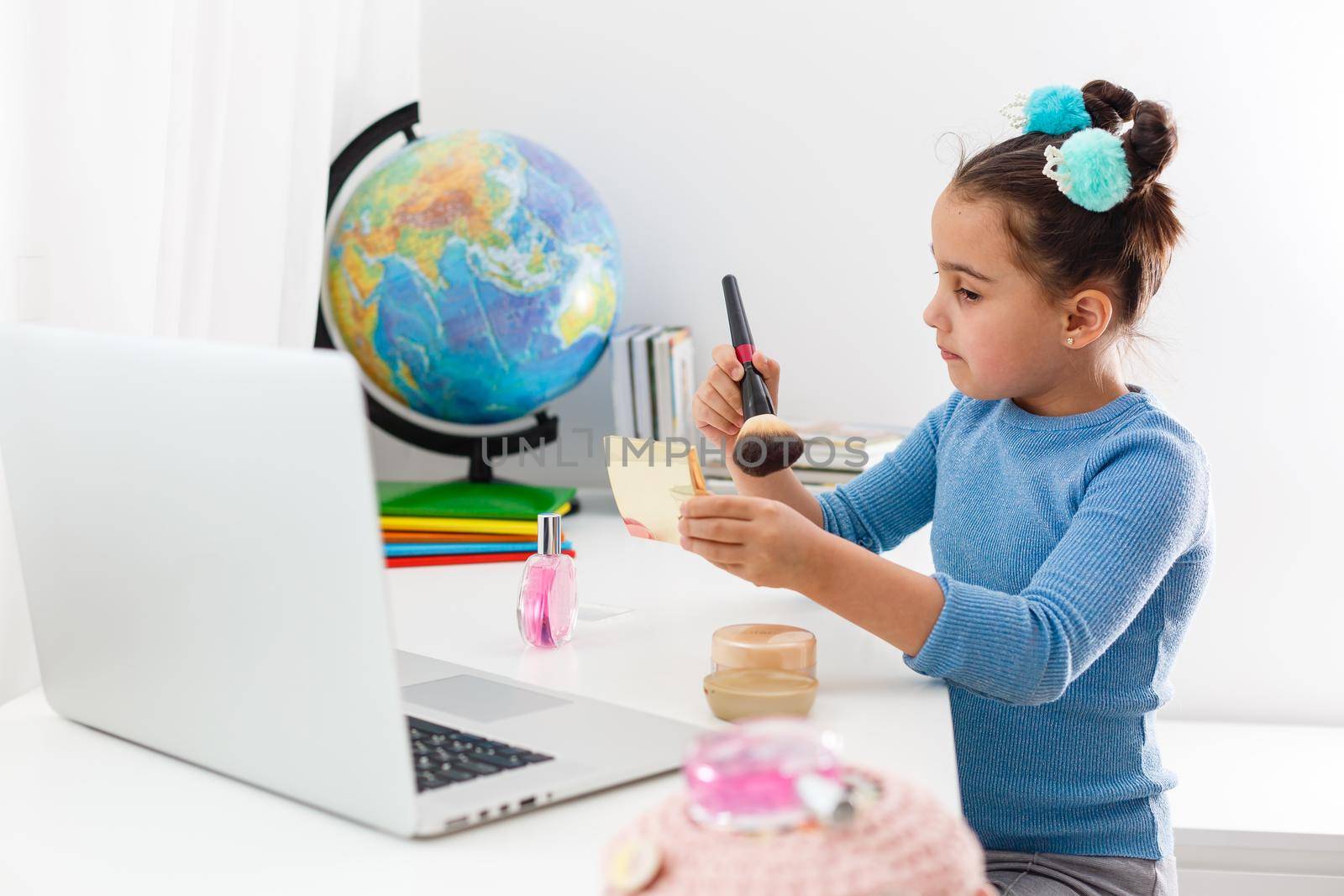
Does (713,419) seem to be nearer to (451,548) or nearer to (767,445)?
(767,445)

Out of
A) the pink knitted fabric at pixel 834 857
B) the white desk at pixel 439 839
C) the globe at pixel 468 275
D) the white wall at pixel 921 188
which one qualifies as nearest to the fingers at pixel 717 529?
the white desk at pixel 439 839

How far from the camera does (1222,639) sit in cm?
168

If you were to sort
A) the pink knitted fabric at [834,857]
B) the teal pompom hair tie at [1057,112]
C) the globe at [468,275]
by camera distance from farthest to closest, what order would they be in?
the globe at [468,275] → the teal pompom hair tie at [1057,112] → the pink knitted fabric at [834,857]

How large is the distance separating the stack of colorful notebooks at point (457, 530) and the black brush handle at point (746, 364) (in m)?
0.24

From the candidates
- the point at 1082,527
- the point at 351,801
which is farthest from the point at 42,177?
the point at 1082,527

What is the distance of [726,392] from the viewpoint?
1126mm

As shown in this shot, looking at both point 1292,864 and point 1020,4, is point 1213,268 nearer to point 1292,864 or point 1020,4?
point 1020,4

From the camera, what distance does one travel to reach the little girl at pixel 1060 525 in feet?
2.69

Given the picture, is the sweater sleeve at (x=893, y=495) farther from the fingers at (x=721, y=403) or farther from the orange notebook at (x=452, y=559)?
the orange notebook at (x=452, y=559)

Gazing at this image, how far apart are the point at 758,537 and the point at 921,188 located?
3.23 feet

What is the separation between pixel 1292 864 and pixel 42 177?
141 centimetres

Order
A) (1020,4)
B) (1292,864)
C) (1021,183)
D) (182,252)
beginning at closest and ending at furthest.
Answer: (1021,183) → (182,252) → (1292,864) → (1020,4)

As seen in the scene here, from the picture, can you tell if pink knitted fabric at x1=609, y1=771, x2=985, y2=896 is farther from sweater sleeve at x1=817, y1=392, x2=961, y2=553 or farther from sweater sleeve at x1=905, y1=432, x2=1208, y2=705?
sweater sleeve at x1=817, y1=392, x2=961, y2=553

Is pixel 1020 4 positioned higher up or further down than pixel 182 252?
higher up
